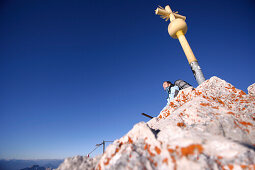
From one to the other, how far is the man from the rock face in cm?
398

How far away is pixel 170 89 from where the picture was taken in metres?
10.1

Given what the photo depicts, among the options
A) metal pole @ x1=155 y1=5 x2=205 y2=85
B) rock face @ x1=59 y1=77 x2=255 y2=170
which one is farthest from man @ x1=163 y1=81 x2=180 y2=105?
metal pole @ x1=155 y1=5 x2=205 y2=85

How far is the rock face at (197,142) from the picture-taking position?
2273mm

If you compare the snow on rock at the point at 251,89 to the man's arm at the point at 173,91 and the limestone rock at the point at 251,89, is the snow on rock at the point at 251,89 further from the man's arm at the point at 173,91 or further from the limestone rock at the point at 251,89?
the man's arm at the point at 173,91

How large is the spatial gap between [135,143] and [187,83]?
25.5 ft

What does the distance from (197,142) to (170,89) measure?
26.2 feet

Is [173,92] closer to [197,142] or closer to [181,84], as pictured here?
[181,84]

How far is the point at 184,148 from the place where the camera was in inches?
97.2

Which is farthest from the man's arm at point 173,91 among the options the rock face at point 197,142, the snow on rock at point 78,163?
the snow on rock at point 78,163

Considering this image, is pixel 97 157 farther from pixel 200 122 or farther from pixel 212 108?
pixel 212 108

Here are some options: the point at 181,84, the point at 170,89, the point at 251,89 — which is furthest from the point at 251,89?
the point at 170,89

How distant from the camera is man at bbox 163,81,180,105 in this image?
31.5ft

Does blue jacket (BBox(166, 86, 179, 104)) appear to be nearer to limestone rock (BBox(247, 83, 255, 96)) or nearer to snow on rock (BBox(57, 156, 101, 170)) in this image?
limestone rock (BBox(247, 83, 255, 96))

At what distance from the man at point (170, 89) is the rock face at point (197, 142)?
3.98 m
